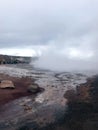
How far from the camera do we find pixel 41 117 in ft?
85.5

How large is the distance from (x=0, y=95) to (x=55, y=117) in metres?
9.23

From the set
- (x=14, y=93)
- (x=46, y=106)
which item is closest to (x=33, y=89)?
(x=14, y=93)

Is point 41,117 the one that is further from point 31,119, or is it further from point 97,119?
point 97,119

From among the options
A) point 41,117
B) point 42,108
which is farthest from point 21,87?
point 41,117

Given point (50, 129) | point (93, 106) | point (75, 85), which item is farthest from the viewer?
point (75, 85)

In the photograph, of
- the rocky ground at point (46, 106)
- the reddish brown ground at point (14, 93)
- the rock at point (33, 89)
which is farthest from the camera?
the rock at point (33, 89)

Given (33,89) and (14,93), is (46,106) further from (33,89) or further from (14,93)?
(33,89)

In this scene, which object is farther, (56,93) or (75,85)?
(75,85)

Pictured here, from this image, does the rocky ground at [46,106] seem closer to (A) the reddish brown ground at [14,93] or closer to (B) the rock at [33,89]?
(A) the reddish brown ground at [14,93]

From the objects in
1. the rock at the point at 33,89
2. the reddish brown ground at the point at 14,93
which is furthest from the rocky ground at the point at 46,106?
the rock at the point at 33,89

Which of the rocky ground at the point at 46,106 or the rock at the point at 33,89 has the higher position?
the rock at the point at 33,89

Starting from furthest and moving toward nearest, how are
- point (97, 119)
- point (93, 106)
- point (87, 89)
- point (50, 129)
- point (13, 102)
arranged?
point (87, 89) → point (13, 102) → point (93, 106) → point (97, 119) → point (50, 129)

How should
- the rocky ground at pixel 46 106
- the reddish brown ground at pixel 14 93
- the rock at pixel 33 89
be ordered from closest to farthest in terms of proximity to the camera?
the rocky ground at pixel 46 106
the reddish brown ground at pixel 14 93
the rock at pixel 33 89

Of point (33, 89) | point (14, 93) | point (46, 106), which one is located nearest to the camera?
point (46, 106)
